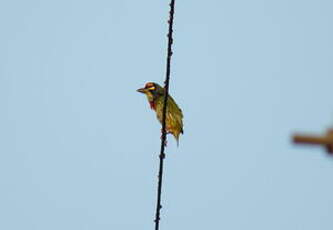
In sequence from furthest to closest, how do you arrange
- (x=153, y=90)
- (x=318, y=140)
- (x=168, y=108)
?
(x=168, y=108)
(x=153, y=90)
(x=318, y=140)

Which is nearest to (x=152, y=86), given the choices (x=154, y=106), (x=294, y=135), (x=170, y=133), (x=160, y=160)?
(x=154, y=106)

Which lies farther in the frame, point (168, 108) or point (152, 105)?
point (168, 108)

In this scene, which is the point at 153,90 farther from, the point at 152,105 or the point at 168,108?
the point at 168,108

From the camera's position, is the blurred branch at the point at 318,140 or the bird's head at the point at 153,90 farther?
the bird's head at the point at 153,90

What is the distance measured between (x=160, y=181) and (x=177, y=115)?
5273 millimetres

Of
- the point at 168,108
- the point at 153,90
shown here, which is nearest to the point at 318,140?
the point at 153,90

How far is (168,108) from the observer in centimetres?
1022

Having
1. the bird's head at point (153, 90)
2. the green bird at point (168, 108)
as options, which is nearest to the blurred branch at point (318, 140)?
the green bird at point (168, 108)

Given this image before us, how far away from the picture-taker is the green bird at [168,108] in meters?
9.99

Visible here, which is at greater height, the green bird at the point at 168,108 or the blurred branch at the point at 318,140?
the green bird at the point at 168,108

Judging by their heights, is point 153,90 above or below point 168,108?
above

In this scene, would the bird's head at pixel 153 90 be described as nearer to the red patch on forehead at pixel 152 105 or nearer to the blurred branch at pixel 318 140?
the red patch on forehead at pixel 152 105

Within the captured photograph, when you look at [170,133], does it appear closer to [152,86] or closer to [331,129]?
[152,86]

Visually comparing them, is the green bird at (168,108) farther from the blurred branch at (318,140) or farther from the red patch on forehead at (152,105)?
the blurred branch at (318,140)
